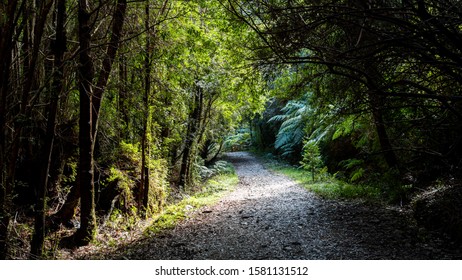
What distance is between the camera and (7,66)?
15.6 ft

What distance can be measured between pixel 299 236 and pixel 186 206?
4.99 m

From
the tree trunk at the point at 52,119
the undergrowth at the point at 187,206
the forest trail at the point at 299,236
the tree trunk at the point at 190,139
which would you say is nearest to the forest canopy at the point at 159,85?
the tree trunk at the point at 52,119

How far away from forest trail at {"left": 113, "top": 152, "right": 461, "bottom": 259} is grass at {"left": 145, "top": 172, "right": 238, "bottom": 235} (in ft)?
1.42

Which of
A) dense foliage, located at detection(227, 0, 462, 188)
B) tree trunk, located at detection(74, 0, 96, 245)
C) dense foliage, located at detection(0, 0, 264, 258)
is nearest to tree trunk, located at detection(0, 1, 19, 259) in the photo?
dense foliage, located at detection(0, 0, 264, 258)

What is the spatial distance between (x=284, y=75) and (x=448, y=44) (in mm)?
3790

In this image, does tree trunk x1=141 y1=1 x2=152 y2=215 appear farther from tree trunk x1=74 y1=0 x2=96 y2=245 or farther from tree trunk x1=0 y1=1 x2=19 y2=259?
tree trunk x1=0 y1=1 x2=19 y2=259

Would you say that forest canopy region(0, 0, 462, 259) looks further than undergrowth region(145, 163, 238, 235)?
No

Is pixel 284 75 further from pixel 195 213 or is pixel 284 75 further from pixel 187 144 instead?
pixel 187 144

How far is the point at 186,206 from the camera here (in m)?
10.4

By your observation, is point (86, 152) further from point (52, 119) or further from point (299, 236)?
point (299, 236)

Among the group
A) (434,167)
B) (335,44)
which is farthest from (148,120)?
(434,167)

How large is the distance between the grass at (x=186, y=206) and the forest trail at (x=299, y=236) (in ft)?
1.42

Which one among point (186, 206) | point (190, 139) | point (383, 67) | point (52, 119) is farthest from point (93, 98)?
point (190, 139)

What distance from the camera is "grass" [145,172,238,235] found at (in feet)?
27.6
